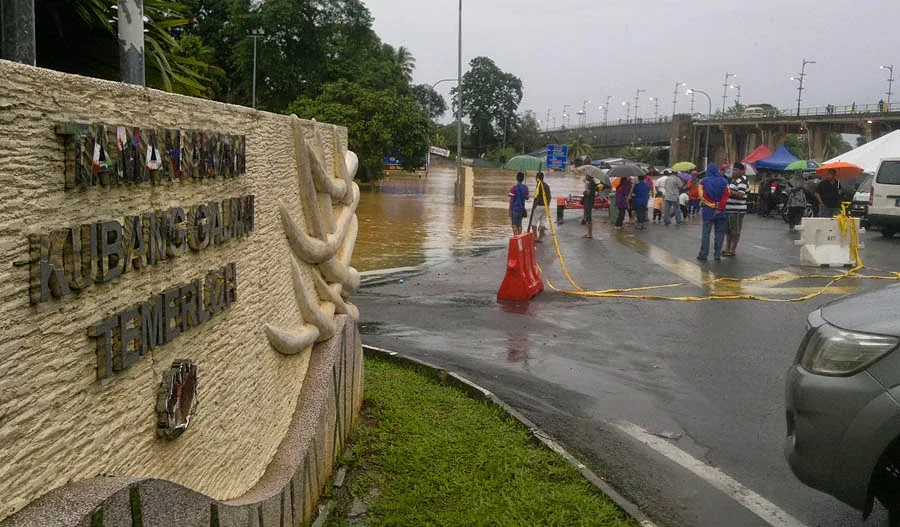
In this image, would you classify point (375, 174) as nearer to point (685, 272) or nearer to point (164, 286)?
point (685, 272)

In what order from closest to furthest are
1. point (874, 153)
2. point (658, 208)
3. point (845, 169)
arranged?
point (845, 169)
point (658, 208)
point (874, 153)

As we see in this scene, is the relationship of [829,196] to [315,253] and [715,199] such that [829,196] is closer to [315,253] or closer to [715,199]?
[715,199]

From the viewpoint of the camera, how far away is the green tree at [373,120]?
124ft

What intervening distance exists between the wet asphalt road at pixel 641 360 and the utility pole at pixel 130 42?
12.3 feet

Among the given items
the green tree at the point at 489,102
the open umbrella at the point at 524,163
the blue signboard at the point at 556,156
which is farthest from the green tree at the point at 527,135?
the open umbrella at the point at 524,163

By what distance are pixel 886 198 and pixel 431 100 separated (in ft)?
289

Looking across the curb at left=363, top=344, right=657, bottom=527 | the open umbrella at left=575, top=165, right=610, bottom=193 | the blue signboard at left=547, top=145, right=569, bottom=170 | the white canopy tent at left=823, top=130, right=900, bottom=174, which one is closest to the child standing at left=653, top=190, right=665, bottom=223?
the open umbrella at left=575, top=165, right=610, bottom=193

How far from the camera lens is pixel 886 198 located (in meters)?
21.0

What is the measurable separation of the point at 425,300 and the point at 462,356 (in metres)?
3.17

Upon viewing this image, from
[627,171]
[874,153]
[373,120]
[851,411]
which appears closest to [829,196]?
[627,171]

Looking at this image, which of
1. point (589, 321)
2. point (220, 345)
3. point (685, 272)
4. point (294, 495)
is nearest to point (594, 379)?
point (589, 321)

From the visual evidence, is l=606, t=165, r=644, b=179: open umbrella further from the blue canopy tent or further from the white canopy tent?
the blue canopy tent

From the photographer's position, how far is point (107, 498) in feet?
8.05

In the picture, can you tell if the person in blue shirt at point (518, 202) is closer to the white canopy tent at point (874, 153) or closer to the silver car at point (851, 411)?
the white canopy tent at point (874, 153)
